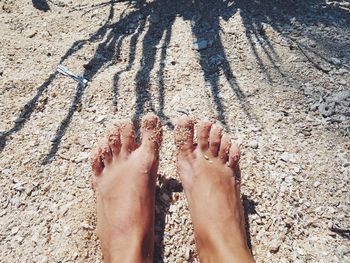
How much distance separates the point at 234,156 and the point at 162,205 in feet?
1.39

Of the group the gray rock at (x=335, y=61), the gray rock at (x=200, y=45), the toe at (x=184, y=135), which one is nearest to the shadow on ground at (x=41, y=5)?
the gray rock at (x=200, y=45)

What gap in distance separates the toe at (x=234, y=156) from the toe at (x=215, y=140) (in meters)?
0.08

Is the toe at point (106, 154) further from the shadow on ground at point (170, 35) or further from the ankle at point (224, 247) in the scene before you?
the ankle at point (224, 247)

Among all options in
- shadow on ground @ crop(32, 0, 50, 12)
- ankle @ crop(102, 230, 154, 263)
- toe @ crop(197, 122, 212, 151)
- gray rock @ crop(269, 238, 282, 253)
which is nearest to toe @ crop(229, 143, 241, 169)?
toe @ crop(197, 122, 212, 151)

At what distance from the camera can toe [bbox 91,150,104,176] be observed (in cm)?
191

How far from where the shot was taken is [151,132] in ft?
6.36

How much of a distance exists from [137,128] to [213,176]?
Result: 1.63ft

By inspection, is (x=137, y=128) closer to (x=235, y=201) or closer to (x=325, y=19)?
(x=235, y=201)

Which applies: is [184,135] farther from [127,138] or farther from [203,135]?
[127,138]

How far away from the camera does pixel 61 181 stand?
189 cm

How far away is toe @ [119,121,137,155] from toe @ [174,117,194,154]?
0.73 feet

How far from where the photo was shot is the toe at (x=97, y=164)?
1.91 meters

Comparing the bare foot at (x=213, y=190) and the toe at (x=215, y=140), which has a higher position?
the toe at (x=215, y=140)

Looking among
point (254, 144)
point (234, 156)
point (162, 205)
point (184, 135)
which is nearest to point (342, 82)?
point (254, 144)
